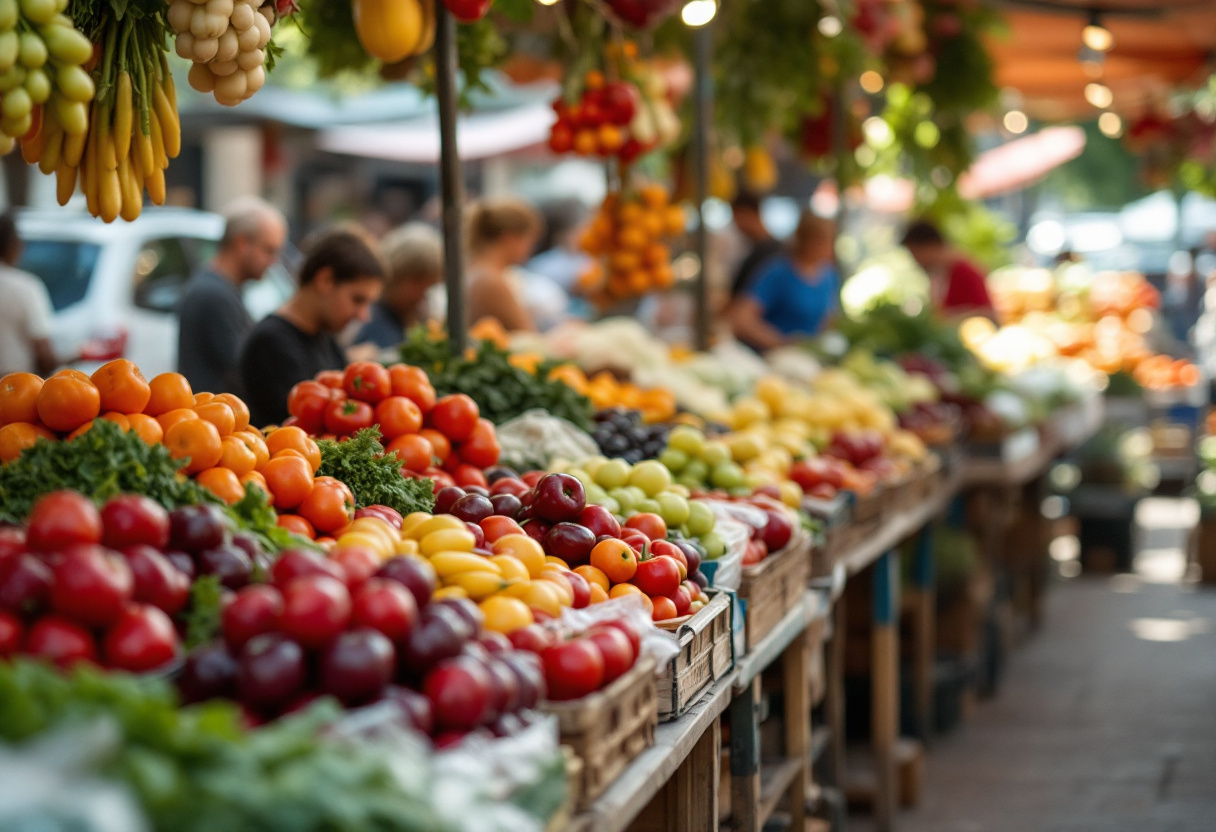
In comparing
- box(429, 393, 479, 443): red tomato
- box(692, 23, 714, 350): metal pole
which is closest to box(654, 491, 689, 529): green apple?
box(429, 393, 479, 443): red tomato

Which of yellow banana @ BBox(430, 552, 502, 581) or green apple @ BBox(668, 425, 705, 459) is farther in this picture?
A: green apple @ BBox(668, 425, 705, 459)

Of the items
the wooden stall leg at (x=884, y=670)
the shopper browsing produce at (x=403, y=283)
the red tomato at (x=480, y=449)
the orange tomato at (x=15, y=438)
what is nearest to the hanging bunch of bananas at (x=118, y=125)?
the orange tomato at (x=15, y=438)

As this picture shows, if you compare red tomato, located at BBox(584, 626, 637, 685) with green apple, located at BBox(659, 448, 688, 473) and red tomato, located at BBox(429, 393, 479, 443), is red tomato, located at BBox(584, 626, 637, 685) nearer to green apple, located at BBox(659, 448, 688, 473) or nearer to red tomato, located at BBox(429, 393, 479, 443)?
red tomato, located at BBox(429, 393, 479, 443)

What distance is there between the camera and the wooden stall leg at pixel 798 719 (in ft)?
12.6

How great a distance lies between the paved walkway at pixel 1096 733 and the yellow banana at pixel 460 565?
3.09 m

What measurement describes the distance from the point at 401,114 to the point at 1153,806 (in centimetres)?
1344

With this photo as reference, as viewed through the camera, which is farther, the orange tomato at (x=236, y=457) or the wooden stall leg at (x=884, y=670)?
the wooden stall leg at (x=884, y=670)

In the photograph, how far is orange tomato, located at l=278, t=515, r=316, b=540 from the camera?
246cm

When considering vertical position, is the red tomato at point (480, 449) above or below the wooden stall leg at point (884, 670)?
above

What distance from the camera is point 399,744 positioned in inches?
65.1

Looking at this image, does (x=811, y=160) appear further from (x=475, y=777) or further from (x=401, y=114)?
(x=401, y=114)

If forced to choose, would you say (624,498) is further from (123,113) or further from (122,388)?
(123,113)

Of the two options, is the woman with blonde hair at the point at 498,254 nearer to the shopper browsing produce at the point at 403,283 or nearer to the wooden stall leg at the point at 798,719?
the shopper browsing produce at the point at 403,283

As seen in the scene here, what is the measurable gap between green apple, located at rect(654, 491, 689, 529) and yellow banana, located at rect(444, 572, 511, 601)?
0.97 meters
